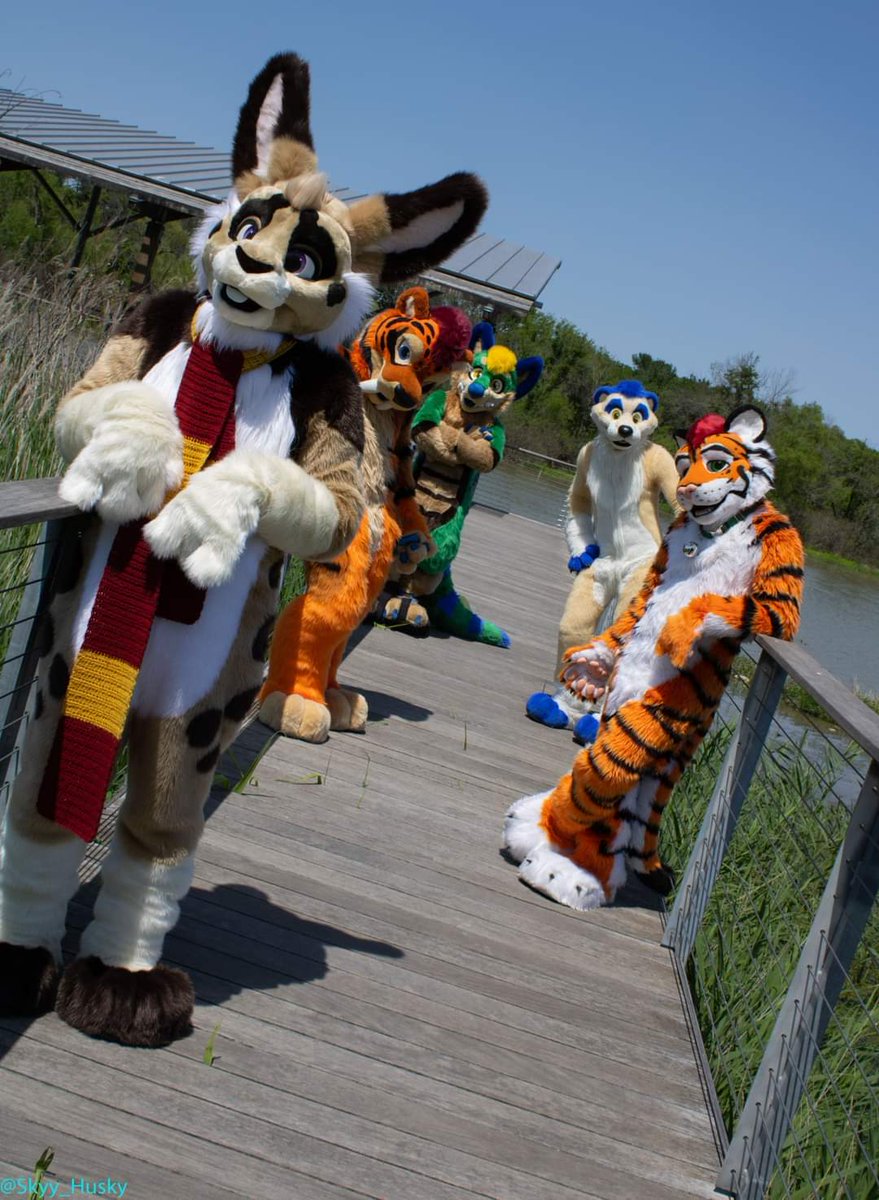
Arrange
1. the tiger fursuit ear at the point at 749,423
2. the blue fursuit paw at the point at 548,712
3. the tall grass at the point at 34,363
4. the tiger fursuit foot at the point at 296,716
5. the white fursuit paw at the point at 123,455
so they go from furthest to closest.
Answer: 1. the blue fursuit paw at the point at 548,712
2. the tiger fursuit foot at the point at 296,716
3. the tall grass at the point at 34,363
4. the tiger fursuit ear at the point at 749,423
5. the white fursuit paw at the point at 123,455

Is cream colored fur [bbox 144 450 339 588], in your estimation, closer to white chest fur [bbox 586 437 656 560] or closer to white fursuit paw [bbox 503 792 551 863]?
white fursuit paw [bbox 503 792 551 863]

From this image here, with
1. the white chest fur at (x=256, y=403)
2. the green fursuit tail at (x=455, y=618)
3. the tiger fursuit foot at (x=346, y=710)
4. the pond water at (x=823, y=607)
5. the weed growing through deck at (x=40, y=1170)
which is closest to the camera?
the weed growing through deck at (x=40, y=1170)

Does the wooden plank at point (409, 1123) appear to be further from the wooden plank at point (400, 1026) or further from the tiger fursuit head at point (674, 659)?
the tiger fursuit head at point (674, 659)

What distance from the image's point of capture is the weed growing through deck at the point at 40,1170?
180 cm

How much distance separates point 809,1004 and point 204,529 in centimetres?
146

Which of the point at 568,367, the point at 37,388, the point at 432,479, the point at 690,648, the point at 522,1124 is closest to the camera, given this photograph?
the point at 522,1124

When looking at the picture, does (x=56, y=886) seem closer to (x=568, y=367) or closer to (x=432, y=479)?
(x=432, y=479)

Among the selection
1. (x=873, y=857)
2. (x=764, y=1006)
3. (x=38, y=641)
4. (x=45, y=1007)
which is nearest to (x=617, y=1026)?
(x=764, y=1006)

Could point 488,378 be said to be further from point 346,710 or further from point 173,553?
point 173,553

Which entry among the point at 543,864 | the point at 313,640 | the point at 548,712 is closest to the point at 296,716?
the point at 313,640

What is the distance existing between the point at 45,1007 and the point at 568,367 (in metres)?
39.8

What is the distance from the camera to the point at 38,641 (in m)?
2.34

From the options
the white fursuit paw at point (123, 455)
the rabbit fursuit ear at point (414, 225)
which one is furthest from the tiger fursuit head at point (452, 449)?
the white fursuit paw at point (123, 455)

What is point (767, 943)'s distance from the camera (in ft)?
10.5
